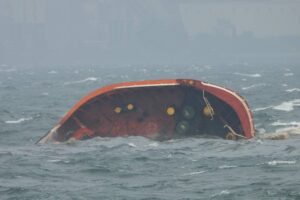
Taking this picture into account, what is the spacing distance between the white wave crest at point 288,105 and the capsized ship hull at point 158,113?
16.4 meters

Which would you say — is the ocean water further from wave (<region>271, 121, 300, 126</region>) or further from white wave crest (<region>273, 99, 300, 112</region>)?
white wave crest (<region>273, 99, 300, 112</region>)

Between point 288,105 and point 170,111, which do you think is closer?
point 170,111

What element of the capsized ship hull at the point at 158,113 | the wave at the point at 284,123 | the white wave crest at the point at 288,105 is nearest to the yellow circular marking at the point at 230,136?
the capsized ship hull at the point at 158,113

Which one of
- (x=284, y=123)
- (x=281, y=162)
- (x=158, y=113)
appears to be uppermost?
(x=281, y=162)

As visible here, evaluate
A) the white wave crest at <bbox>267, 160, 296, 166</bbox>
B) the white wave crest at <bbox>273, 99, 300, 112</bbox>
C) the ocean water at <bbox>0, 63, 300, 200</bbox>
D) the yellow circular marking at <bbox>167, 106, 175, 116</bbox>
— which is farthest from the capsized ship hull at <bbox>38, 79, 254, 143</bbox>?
the white wave crest at <bbox>273, 99, 300, 112</bbox>

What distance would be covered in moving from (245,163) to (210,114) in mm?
8665

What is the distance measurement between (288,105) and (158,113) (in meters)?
20.6

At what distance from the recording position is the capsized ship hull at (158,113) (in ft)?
114

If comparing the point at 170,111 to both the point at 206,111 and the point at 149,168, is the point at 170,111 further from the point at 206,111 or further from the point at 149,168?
the point at 149,168

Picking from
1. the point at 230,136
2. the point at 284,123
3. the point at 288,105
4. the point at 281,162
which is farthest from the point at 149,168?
the point at 288,105

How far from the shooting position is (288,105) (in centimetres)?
5428

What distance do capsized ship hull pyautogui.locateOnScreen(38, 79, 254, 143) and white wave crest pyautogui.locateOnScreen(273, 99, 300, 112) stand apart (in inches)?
644

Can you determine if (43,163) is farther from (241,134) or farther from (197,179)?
(241,134)

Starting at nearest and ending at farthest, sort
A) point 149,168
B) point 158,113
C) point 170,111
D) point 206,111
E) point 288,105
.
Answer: point 149,168
point 206,111
point 170,111
point 158,113
point 288,105
